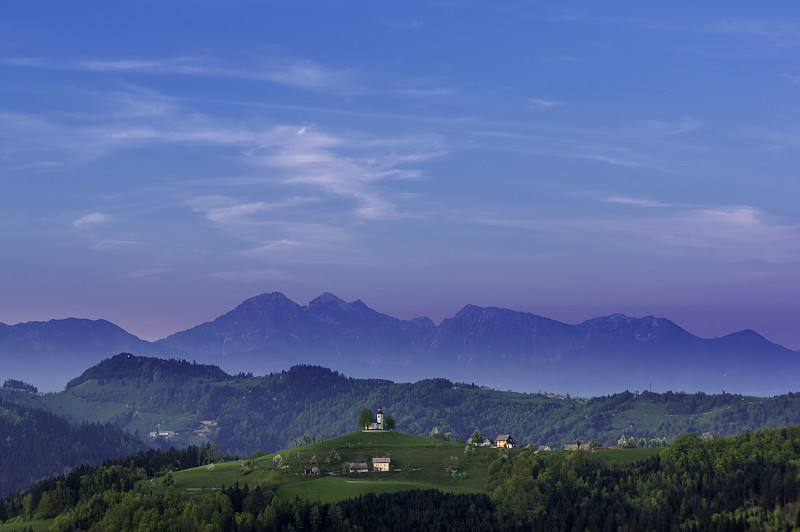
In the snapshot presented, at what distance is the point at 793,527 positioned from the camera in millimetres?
199625
